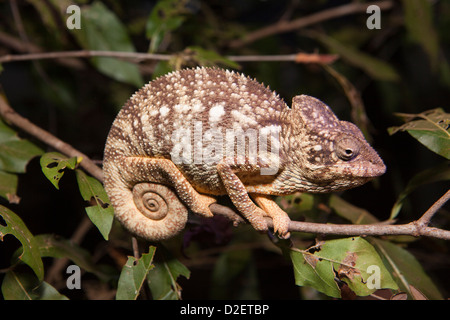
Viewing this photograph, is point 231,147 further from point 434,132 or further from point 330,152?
point 434,132

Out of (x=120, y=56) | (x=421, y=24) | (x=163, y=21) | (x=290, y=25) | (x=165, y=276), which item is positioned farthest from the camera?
(x=290, y=25)

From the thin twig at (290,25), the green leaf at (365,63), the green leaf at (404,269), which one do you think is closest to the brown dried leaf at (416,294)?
the green leaf at (404,269)

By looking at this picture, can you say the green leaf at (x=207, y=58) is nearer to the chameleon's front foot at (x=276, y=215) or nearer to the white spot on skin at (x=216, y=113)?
the white spot on skin at (x=216, y=113)

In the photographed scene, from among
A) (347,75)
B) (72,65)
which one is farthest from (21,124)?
(347,75)

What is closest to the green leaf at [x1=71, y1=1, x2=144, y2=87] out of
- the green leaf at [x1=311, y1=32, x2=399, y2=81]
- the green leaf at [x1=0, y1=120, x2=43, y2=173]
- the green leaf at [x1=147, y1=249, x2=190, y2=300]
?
the green leaf at [x1=0, y1=120, x2=43, y2=173]

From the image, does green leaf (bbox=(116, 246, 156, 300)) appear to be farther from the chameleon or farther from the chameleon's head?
the chameleon's head

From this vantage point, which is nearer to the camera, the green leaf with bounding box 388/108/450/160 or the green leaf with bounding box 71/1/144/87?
the green leaf with bounding box 388/108/450/160


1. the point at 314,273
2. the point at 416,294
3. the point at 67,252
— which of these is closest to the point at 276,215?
the point at 314,273

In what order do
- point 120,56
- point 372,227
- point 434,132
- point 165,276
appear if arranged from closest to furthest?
point 372,227, point 434,132, point 165,276, point 120,56
